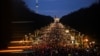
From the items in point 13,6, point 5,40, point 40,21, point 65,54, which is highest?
point 13,6

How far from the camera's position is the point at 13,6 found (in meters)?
3.44

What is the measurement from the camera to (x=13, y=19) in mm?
3398

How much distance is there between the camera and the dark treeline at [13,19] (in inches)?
134

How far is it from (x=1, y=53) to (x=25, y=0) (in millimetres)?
759

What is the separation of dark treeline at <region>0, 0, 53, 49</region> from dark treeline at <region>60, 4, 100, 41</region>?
260mm

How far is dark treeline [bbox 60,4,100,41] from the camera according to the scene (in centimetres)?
343

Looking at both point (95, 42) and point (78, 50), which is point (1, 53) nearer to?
point (78, 50)

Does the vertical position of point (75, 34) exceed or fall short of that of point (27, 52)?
it exceeds it

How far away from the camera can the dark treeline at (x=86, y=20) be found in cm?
343

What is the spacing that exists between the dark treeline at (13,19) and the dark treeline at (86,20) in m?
0.26

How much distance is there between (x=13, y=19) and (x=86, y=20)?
3.15 ft

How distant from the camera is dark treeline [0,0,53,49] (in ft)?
11.2

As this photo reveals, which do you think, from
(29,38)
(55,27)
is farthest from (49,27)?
(29,38)

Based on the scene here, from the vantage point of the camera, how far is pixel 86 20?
11.3ft
